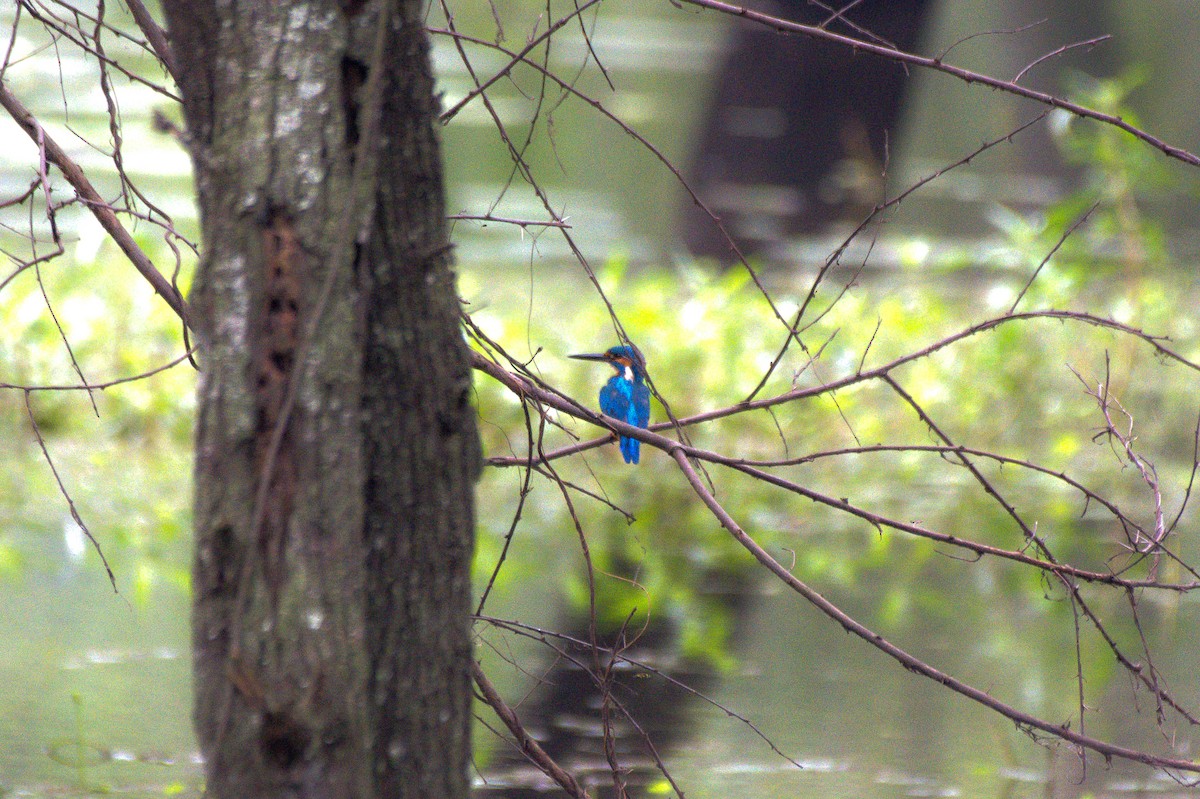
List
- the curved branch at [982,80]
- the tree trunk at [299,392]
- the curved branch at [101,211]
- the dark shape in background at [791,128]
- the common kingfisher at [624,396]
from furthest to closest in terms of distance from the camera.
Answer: the dark shape in background at [791,128] → the common kingfisher at [624,396] → the curved branch at [101,211] → the curved branch at [982,80] → the tree trunk at [299,392]

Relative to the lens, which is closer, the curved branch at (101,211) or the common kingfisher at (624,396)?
the curved branch at (101,211)

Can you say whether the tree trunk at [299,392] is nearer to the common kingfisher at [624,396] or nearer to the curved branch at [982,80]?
the curved branch at [982,80]

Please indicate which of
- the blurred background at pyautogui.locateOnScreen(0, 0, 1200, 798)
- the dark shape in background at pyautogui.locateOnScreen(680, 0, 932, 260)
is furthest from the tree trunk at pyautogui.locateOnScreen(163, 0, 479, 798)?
the dark shape in background at pyautogui.locateOnScreen(680, 0, 932, 260)

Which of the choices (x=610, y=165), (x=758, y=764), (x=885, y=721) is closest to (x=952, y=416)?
(x=885, y=721)

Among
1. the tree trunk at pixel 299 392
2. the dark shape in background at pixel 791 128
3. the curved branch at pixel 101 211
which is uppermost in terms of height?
the dark shape in background at pixel 791 128

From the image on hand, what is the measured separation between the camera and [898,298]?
5902 mm

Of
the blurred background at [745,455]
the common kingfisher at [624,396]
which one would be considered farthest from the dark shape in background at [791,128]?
the common kingfisher at [624,396]

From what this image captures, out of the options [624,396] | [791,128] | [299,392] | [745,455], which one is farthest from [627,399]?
[791,128]

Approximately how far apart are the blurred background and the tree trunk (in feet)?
1.05

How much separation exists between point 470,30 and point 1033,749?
9.83 meters

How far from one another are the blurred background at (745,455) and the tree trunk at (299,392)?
0.32m

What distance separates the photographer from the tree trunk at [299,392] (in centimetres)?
116

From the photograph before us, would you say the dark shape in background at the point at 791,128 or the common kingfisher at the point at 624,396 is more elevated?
the dark shape in background at the point at 791,128

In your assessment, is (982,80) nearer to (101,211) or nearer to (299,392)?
(299,392)
